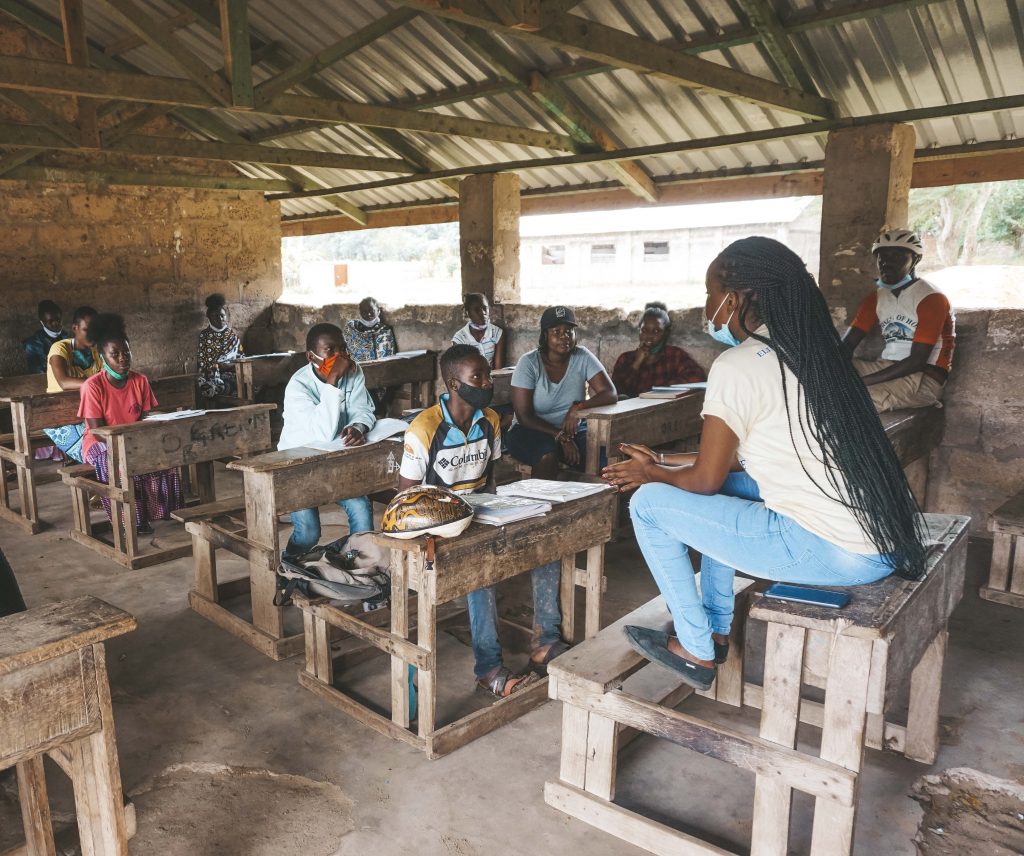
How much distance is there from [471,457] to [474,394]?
29 cm

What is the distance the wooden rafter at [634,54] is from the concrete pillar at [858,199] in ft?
1.27

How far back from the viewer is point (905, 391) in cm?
477

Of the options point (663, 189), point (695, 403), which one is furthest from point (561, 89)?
point (695, 403)

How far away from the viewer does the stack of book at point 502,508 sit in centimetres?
278

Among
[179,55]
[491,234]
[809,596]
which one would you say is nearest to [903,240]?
[809,596]

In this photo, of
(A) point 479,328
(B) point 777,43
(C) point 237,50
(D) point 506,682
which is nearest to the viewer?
(D) point 506,682

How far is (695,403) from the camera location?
5.36 metres

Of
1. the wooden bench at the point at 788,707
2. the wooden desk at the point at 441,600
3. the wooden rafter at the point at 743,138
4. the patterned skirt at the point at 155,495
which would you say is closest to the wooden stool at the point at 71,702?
the wooden desk at the point at 441,600

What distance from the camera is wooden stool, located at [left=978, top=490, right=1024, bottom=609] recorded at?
4125 millimetres

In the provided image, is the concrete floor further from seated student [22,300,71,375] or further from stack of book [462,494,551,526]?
seated student [22,300,71,375]

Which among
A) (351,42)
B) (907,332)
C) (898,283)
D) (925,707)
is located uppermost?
(351,42)

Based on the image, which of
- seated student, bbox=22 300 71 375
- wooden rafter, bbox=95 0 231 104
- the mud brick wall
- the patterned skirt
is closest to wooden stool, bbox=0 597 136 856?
the patterned skirt

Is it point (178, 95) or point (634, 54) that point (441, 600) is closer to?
point (634, 54)

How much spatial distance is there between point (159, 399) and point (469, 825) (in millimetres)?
5515
